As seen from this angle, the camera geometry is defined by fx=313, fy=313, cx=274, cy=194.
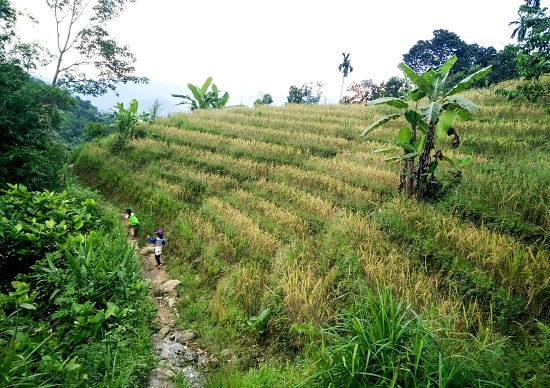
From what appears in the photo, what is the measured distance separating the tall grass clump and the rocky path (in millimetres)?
1857

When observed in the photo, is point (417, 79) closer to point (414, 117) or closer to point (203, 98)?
point (414, 117)

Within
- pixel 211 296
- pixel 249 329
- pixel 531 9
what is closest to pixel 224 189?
pixel 211 296

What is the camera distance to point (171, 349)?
14.8 ft

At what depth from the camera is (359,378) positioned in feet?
9.16

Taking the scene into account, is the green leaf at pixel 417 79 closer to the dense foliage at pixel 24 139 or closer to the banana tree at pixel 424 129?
the banana tree at pixel 424 129

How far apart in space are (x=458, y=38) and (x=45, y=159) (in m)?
45.9

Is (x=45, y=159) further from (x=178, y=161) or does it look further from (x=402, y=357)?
(x=402, y=357)

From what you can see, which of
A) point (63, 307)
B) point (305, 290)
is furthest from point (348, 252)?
point (63, 307)

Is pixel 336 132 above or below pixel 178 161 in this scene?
above

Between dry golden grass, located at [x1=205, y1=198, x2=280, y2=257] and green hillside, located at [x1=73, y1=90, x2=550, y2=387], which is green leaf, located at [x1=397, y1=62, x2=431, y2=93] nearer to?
green hillside, located at [x1=73, y1=90, x2=550, y2=387]

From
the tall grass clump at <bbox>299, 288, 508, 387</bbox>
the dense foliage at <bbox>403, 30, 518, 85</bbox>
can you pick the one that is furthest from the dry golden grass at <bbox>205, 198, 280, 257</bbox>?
the dense foliage at <bbox>403, 30, 518, 85</bbox>

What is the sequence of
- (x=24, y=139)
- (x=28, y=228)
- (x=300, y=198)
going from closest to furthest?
(x=28, y=228) → (x=24, y=139) → (x=300, y=198)

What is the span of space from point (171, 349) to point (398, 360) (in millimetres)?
3233

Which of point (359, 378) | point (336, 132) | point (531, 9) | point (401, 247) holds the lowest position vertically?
point (359, 378)
